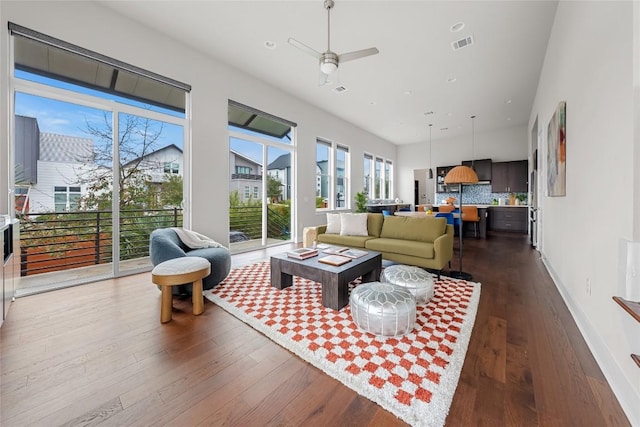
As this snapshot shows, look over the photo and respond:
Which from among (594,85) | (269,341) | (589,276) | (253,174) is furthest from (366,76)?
(269,341)

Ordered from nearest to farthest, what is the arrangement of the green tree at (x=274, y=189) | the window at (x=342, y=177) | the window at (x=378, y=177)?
the green tree at (x=274, y=189) < the window at (x=342, y=177) < the window at (x=378, y=177)

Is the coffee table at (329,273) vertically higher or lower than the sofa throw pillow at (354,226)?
lower

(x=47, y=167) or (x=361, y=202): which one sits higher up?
(x=47, y=167)

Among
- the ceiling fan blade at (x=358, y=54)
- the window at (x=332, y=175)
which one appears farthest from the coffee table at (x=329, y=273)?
the window at (x=332, y=175)

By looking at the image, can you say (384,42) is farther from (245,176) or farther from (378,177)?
(378,177)

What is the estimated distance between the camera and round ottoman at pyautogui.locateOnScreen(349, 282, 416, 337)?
187 centimetres

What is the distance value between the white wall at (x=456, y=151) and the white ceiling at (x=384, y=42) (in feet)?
8.29

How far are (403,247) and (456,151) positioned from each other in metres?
7.41

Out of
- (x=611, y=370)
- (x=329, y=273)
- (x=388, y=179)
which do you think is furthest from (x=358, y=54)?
(x=388, y=179)

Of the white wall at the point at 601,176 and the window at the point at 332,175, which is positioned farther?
the window at the point at 332,175

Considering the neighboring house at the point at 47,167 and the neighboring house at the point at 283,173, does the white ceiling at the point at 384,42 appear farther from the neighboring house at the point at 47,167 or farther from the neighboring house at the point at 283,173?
the neighboring house at the point at 47,167

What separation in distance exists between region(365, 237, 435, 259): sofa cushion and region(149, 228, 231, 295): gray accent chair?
2.03 metres

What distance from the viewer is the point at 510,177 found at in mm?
8195

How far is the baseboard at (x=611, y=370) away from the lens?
1265mm
